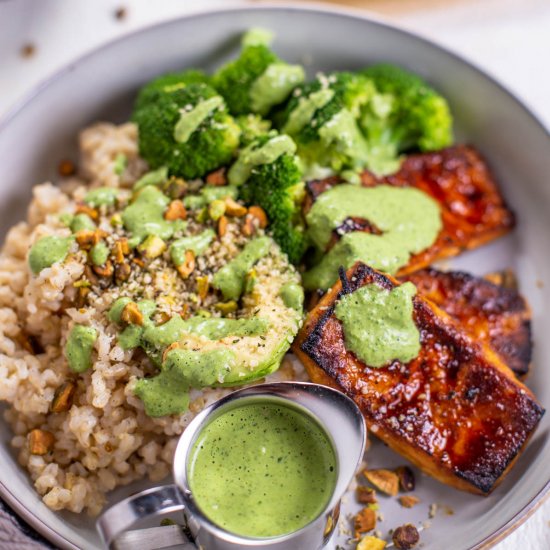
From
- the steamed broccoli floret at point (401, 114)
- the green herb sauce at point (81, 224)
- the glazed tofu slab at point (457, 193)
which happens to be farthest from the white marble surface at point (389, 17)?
the green herb sauce at point (81, 224)

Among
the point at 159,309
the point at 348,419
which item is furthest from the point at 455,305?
the point at 159,309

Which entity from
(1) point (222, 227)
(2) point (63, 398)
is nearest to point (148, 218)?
(1) point (222, 227)

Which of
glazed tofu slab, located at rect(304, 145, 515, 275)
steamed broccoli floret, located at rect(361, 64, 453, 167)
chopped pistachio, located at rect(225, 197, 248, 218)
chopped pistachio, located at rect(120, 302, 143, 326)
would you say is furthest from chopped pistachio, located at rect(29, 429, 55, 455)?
steamed broccoli floret, located at rect(361, 64, 453, 167)

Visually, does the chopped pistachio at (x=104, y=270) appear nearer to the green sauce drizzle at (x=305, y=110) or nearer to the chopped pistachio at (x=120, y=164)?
the chopped pistachio at (x=120, y=164)

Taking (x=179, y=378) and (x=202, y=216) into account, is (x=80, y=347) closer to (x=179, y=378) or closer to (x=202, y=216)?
(x=179, y=378)

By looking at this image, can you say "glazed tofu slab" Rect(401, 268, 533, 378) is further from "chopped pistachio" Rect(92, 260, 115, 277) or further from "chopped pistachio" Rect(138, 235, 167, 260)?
"chopped pistachio" Rect(92, 260, 115, 277)
